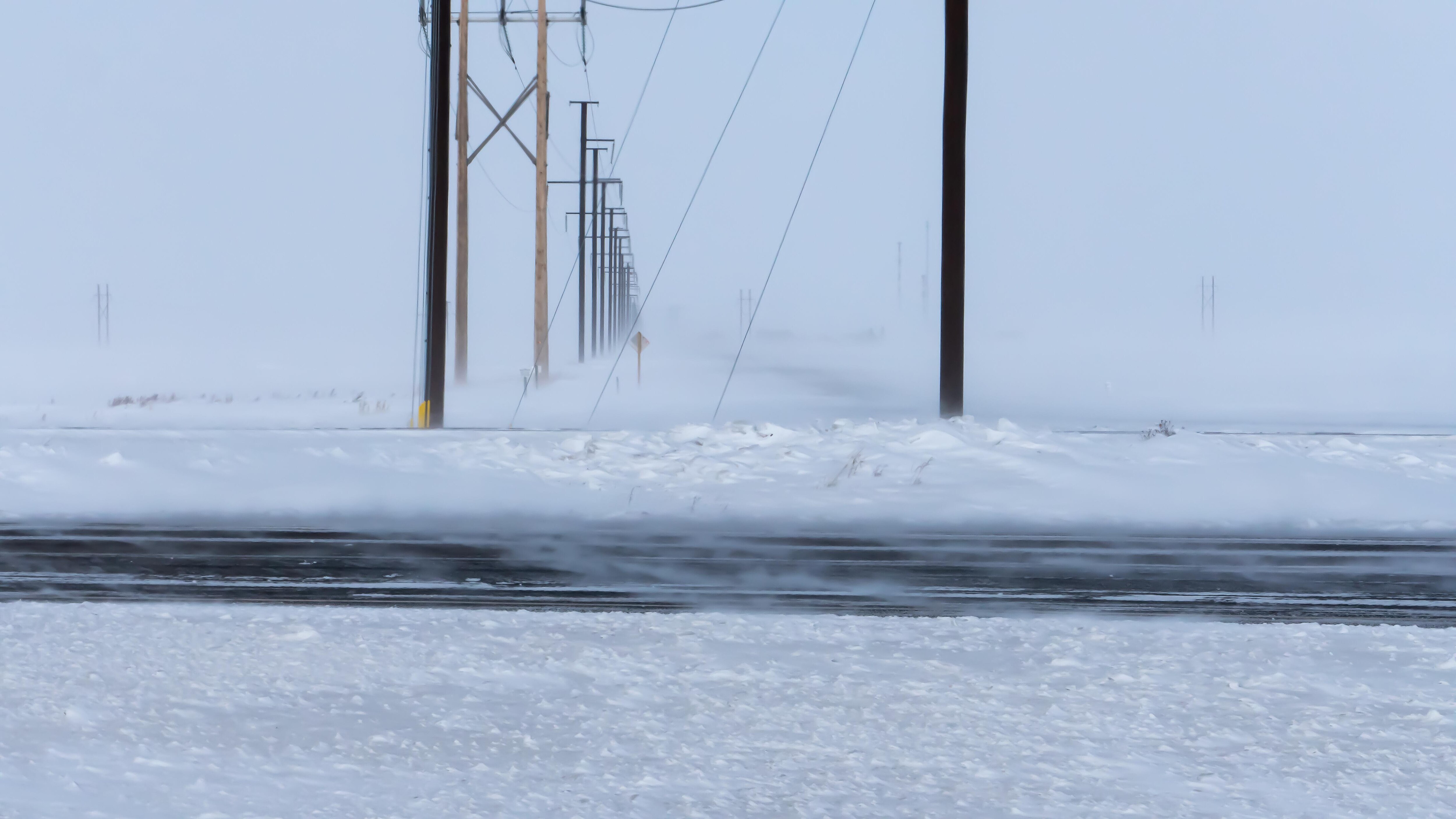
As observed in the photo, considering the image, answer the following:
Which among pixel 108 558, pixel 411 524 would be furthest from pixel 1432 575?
pixel 108 558

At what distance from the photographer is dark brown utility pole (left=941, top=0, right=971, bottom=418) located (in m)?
16.4

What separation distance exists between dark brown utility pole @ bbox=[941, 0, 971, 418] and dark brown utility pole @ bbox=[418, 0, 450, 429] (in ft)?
22.4

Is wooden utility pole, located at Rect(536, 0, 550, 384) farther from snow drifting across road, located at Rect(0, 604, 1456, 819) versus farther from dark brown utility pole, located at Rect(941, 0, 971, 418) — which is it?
snow drifting across road, located at Rect(0, 604, 1456, 819)

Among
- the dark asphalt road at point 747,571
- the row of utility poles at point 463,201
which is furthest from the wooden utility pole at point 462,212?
the dark asphalt road at point 747,571

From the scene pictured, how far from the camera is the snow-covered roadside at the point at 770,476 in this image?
12.2m

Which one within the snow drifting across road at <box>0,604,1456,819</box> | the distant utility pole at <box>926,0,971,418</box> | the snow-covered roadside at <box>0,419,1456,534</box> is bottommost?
the snow drifting across road at <box>0,604,1456,819</box>

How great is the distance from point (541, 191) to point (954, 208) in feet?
53.6

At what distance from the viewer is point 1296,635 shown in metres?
6.41

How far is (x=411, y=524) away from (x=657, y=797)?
7.72 metres

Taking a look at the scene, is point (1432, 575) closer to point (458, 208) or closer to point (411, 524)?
point (411, 524)

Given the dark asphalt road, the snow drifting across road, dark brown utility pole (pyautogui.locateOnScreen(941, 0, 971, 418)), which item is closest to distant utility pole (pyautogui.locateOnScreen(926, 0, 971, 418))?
dark brown utility pole (pyautogui.locateOnScreen(941, 0, 971, 418))

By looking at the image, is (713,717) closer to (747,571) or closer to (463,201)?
(747,571)

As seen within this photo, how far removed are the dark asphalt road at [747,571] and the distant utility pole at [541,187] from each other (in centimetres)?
1899

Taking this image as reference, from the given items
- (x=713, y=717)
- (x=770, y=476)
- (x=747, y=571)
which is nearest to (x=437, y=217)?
(x=770, y=476)
